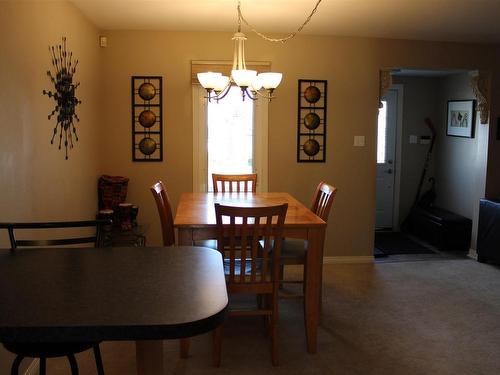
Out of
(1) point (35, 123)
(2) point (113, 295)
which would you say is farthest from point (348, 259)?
(2) point (113, 295)

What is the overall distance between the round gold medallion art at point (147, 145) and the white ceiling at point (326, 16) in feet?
3.43

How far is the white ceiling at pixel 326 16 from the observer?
3.84 m

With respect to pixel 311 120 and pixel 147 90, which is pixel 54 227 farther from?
pixel 311 120

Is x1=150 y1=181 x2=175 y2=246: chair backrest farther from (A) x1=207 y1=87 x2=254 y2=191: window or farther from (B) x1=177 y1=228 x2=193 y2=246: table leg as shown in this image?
(A) x1=207 y1=87 x2=254 y2=191: window

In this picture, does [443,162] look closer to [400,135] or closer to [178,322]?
[400,135]

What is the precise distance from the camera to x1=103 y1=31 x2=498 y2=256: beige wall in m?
4.96

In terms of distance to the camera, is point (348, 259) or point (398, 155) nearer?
point (348, 259)

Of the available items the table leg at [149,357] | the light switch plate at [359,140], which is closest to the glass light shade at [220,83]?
the light switch plate at [359,140]

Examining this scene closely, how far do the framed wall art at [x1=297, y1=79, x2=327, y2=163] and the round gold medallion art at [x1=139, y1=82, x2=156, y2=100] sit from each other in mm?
1431

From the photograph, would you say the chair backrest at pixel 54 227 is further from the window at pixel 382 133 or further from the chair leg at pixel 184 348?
the window at pixel 382 133

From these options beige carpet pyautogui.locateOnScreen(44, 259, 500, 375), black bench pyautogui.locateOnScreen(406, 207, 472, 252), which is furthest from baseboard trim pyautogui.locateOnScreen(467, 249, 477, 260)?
beige carpet pyautogui.locateOnScreen(44, 259, 500, 375)

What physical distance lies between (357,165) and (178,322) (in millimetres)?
4378

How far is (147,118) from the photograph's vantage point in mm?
5008

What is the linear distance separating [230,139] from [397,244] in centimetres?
254
